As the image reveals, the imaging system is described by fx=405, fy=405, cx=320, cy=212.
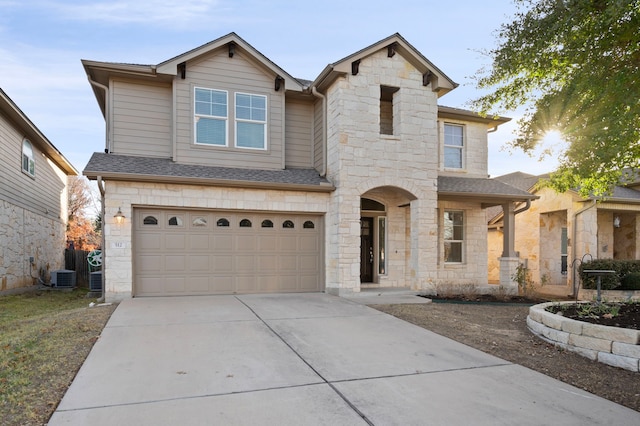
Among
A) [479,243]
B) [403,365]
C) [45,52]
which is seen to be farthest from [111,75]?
[479,243]

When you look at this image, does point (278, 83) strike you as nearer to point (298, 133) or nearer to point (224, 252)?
point (298, 133)

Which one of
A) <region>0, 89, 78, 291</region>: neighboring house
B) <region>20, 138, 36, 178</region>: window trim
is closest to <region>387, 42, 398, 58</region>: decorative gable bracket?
<region>0, 89, 78, 291</region>: neighboring house

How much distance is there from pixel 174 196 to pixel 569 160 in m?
8.73

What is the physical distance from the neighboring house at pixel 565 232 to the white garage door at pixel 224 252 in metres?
8.99

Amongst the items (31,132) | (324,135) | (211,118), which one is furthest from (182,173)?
(31,132)

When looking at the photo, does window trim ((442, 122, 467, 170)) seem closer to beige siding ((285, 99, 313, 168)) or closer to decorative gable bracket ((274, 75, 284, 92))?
beige siding ((285, 99, 313, 168))

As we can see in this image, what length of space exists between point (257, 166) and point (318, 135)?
6.77ft

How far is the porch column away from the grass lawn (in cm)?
1090

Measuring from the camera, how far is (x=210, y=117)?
1091cm

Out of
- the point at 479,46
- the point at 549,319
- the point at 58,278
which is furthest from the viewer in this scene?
the point at 58,278

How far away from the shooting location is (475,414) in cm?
371

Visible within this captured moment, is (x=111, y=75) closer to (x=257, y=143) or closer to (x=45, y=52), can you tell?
(x=257, y=143)

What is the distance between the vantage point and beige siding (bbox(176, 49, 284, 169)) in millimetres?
10680

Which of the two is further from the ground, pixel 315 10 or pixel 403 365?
pixel 315 10
